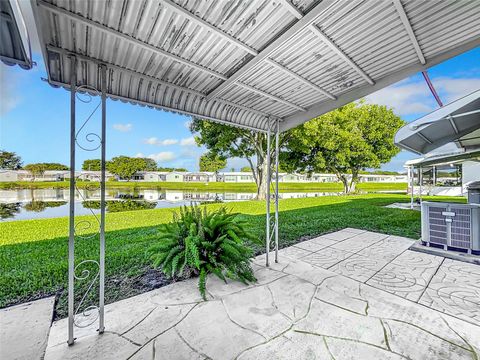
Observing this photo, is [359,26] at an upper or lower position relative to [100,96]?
upper

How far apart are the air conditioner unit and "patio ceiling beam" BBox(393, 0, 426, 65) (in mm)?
2885

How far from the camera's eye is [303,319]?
77.9 inches

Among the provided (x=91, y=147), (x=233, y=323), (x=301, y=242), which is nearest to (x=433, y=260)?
(x=301, y=242)

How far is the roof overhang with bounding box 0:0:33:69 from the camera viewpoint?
1021 mm

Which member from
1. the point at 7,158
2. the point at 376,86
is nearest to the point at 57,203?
the point at 7,158

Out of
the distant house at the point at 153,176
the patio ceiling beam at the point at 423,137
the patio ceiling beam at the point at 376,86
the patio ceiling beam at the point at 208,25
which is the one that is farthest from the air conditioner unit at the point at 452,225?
the distant house at the point at 153,176

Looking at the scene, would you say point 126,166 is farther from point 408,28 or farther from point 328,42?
point 408,28

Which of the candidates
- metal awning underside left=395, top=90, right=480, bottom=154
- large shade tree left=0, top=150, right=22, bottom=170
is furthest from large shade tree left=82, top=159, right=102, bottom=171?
metal awning underside left=395, top=90, right=480, bottom=154

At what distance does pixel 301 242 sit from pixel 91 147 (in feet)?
13.2

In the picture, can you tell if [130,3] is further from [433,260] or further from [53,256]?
[433,260]

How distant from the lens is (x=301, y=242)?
450 cm

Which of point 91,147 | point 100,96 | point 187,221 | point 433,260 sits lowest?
point 433,260

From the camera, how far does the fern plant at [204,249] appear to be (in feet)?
8.60

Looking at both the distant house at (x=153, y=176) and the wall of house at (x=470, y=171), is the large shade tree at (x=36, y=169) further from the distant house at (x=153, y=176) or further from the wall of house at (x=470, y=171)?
the wall of house at (x=470, y=171)
